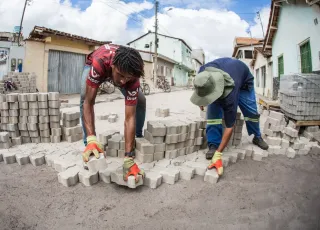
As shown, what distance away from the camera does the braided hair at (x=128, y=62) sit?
2040 millimetres

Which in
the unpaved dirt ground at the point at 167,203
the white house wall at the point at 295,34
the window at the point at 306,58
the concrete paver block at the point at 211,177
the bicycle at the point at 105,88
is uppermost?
the white house wall at the point at 295,34

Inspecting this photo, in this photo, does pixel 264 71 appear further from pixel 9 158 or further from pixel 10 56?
pixel 10 56

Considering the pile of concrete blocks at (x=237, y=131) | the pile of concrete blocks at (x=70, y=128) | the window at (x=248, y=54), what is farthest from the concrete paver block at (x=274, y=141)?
the window at (x=248, y=54)

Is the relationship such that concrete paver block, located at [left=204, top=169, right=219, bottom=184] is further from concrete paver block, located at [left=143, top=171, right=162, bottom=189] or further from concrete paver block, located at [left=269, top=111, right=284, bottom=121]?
concrete paver block, located at [left=269, top=111, right=284, bottom=121]

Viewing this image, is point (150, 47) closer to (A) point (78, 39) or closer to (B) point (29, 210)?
(A) point (78, 39)

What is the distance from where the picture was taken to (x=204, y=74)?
8.50 feet

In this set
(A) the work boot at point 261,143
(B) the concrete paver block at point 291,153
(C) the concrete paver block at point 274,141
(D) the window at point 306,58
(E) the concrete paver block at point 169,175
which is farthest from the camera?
(D) the window at point 306,58

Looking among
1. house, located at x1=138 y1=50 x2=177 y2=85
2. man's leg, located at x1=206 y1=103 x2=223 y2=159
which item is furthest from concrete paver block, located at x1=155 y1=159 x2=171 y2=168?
house, located at x1=138 y1=50 x2=177 y2=85

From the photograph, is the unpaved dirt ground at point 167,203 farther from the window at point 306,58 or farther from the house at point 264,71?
the house at point 264,71

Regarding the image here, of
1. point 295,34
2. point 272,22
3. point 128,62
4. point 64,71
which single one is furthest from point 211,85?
point 64,71

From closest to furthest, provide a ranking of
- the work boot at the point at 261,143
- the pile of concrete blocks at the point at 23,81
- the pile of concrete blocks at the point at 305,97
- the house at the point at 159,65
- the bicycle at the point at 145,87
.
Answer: the work boot at the point at 261,143
the pile of concrete blocks at the point at 305,97
the pile of concrete blocks at the point at 23,81
the bicycle at the point at 145,87
the house at the point at 159,65

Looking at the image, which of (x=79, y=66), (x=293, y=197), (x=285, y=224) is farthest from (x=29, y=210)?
(x=79, y=66)

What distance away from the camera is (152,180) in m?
2.38

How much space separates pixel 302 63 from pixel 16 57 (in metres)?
13.7
